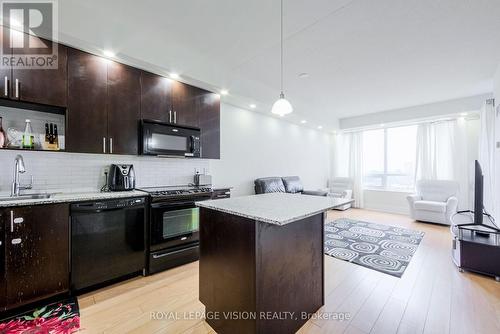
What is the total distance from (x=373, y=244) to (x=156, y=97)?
13.5ft

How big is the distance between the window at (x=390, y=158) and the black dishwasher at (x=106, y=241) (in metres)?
6.80

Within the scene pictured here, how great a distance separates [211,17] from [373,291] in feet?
11.4

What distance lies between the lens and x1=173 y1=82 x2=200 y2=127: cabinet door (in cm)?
308

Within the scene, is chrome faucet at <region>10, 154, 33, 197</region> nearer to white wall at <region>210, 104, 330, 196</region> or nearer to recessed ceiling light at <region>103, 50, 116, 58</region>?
recessed ceiling light at <region>103, 50, 116, 58</region>

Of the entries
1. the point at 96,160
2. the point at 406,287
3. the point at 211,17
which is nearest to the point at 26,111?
the point at 96,160

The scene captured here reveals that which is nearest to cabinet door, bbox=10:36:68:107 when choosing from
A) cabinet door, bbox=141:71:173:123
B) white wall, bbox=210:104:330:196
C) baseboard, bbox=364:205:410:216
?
cabinet door, bbox=141:71:173:123

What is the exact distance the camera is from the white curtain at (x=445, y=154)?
510 centimetres

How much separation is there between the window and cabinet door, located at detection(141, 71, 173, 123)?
20.6ft

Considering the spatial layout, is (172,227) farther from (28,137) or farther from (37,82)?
(37,82)

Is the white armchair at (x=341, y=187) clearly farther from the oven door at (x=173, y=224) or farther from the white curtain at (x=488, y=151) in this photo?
the oven door at (x=173, y=224)

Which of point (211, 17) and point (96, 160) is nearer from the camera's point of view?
point (211, 17)

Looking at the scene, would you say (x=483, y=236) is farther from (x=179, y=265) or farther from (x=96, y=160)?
(x=96, y=160)

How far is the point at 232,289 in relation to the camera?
1557mm

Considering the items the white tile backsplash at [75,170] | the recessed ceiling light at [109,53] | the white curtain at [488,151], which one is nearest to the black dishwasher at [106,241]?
the white tile backsplash at [75,170]
